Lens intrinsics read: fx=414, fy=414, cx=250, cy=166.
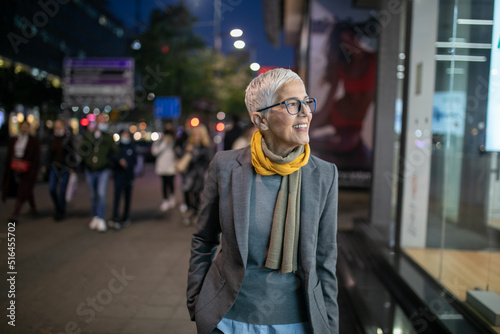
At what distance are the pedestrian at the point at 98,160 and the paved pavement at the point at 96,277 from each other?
16.2 inches

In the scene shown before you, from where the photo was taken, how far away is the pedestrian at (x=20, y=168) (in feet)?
26.0

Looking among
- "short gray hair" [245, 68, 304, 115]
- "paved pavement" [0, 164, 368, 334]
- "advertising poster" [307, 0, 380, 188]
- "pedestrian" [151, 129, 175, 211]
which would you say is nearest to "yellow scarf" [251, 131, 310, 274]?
"short gray hair" [245, 68, 304, 115]

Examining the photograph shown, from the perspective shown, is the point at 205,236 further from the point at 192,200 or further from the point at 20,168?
the point at 20,168

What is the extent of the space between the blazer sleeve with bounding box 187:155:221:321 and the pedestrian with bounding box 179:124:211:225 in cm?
638

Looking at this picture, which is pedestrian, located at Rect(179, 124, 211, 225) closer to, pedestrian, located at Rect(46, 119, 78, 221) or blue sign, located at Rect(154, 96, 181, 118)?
pedestrian, located at Rect(46, 119, 78, 221)

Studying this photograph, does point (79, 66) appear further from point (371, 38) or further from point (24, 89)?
point (371, 38)

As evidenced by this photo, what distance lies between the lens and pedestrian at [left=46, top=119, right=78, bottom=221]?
8.30m

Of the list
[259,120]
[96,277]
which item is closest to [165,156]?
[96,277]

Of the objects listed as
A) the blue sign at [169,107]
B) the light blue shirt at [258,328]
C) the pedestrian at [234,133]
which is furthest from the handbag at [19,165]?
the blue sign at [169,107]

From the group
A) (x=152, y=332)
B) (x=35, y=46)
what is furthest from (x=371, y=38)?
(x=35, y=46)

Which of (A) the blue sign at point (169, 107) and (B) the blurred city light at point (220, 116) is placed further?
(B) the blurred city light at point (220, 116)

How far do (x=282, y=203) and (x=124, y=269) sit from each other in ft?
13.6

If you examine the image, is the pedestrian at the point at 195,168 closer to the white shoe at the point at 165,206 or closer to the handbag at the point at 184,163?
the handbag at the point at 184,163

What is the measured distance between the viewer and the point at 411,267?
195 inches
